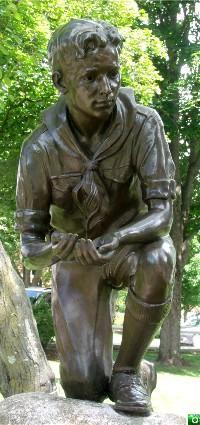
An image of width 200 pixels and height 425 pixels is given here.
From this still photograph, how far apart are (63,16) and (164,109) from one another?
106 inches

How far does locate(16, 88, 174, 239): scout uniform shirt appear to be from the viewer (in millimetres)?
2650

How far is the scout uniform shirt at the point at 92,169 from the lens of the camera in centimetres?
265

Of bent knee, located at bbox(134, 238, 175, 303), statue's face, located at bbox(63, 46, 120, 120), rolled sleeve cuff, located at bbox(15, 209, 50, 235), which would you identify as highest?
statue's face, located at bbox(63, 46, 120, 120)

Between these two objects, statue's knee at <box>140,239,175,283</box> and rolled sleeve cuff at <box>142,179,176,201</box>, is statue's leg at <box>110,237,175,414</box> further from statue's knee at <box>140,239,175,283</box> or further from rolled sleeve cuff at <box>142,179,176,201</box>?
rolled sleeve cuff at <box>142,179,176,201</box>

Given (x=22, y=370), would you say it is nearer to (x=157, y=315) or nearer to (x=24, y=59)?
(x=157, y=315)

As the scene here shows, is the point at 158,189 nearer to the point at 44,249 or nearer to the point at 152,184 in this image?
the point at 152,184

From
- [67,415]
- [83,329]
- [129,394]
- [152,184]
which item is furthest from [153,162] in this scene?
[67,415]

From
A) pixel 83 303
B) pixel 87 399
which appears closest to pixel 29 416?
pixel 87 399

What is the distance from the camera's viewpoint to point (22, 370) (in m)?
5.94

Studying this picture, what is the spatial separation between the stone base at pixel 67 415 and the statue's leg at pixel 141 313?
2.5 inches

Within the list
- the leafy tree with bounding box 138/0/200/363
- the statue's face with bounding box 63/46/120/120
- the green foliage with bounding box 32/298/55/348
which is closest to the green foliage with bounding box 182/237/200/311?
the leafy tree with bounding box 138/0/200/363

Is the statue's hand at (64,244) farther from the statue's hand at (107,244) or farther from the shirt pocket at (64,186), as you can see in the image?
the shirt pocket at (64,186)

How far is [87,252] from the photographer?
2.27m

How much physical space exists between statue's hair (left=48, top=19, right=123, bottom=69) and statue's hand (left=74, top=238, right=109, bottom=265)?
0.75m
